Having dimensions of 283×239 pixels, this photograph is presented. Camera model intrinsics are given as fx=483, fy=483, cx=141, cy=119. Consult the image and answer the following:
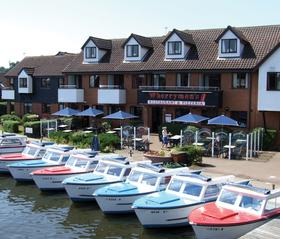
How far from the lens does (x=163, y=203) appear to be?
64.4ft

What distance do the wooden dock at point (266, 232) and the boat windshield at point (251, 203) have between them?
45.8 inches

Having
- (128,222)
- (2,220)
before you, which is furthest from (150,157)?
(2,220)

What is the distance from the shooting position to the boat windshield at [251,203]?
18641mm

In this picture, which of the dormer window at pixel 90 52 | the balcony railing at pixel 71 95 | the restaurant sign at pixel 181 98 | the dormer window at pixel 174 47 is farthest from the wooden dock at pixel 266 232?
the dormer window at pixel 90 52

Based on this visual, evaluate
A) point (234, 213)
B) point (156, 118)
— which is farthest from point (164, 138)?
point (234, 213)

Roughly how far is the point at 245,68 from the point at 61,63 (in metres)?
25.2

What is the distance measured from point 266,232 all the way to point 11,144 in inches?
898

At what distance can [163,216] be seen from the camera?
63.5ft

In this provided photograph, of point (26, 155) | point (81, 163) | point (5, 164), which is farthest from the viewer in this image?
point (26, 155)

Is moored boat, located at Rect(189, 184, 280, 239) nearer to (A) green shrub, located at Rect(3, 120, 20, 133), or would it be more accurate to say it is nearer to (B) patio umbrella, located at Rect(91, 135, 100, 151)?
(B) patio umbrella, located at Rect(91, 135, 100, 151)

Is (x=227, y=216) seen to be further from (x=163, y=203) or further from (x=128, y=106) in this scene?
(x=128, y=106)

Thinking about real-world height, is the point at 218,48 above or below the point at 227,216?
above

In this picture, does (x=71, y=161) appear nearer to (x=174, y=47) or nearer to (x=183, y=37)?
(x=174, y=47)

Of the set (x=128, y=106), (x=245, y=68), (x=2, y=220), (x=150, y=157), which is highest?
(x=245, y=68)
